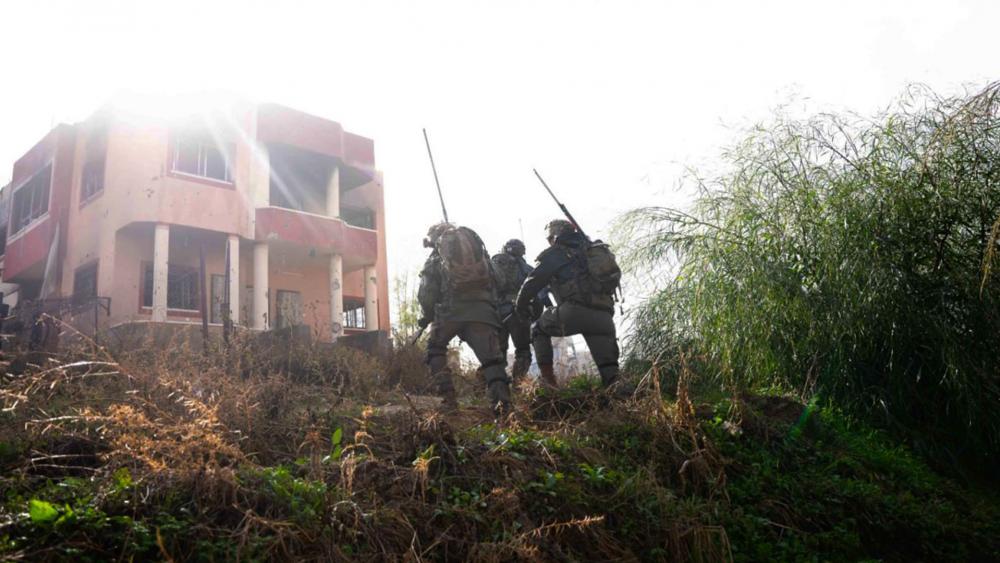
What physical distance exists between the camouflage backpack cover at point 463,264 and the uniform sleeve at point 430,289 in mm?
219

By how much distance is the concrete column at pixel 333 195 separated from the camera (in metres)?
17.6

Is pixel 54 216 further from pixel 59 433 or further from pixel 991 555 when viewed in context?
pixel 991 555

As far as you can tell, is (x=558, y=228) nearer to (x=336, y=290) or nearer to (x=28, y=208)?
(x=336, y=290)

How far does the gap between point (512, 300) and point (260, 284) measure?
8610mm

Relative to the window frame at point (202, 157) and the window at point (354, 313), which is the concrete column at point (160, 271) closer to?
the window frame at point (202, 157)

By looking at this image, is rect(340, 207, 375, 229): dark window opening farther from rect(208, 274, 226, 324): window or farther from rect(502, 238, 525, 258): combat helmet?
rect(502, 238, 525, 258): combat helmet

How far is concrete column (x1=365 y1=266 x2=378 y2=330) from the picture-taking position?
Result: 18547mm

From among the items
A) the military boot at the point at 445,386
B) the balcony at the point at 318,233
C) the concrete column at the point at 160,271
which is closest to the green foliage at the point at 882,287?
the military boot at the point at 445,386

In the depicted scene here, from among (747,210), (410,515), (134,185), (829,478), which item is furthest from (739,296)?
(134,185)

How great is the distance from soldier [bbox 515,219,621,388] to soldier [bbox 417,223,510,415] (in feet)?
1.84

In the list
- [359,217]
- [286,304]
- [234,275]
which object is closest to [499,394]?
[234,275]

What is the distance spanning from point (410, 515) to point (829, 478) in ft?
10.6

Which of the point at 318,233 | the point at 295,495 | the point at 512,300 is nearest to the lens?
the point at 295,495

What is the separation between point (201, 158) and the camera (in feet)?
51.3
